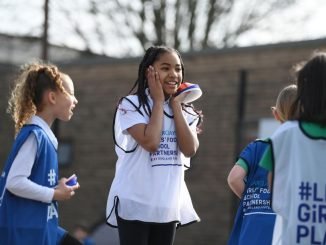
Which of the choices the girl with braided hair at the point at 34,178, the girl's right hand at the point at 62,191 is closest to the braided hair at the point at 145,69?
the girl with braided hair at the point at 34,178

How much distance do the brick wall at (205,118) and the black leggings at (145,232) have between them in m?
10.7

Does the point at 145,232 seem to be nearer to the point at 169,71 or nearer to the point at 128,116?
the point at 128,116

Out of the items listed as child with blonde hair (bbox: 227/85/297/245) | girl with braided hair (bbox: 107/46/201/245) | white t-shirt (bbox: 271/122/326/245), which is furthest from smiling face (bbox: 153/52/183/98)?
white t-shirt (bbox: 271/122/326/245)

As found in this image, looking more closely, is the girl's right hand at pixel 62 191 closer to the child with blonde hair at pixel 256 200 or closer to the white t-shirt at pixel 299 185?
the child with blonde hair at pixel 256 200

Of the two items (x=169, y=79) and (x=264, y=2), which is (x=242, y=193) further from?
(x=264, y=2)

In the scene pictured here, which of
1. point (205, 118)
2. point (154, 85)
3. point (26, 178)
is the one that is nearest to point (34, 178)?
point (26, 178)

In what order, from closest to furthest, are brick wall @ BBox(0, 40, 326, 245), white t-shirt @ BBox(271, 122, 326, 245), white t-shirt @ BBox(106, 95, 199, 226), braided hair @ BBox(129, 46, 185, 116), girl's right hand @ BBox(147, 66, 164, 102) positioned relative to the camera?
white t-shirt @ BBox(271, 122, 326, 245)
white t-shirt @ BBox(106, 95, 199, 226)
girl's right hand @ BBox(147, 66, 164, 102)
braided hair @ BBox(129, 46, 185, 116)
brick wall @ BBox(0, 40, 326, 245)

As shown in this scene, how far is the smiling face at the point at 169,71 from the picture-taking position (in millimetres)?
5301

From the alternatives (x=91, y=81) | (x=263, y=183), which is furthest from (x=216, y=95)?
(x=263, y=183)

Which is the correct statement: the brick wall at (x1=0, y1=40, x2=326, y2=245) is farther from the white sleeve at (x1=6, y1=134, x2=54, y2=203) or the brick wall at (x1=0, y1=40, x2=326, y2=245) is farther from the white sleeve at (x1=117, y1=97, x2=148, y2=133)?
the white sleeve at (x1=6, y1=134, x2=54, y2=203)

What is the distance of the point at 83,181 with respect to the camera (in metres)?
20.0

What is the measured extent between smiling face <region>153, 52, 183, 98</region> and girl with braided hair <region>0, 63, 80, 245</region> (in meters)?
0.70

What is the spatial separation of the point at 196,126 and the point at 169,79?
42 cm

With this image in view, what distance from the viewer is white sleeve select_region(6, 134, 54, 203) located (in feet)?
16.9
